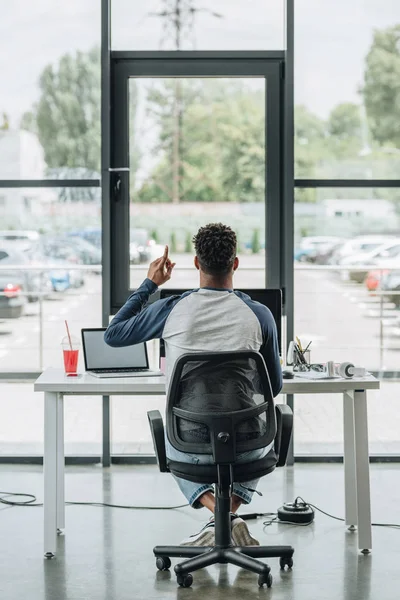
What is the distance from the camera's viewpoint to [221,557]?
3615 mm

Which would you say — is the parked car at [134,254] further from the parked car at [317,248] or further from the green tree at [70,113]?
the parked car at [317,248]

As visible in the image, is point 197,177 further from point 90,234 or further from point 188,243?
point 90,234

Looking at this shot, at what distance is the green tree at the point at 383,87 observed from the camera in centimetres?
546

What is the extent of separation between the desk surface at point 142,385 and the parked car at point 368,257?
1.53 meters

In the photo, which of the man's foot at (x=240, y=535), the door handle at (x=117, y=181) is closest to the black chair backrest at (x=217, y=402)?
the man's foot at (x=240, y=535)

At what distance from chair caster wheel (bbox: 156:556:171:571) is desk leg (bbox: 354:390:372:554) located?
846 mm

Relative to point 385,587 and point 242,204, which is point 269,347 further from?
point 242,204

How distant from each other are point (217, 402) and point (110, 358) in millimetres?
1102

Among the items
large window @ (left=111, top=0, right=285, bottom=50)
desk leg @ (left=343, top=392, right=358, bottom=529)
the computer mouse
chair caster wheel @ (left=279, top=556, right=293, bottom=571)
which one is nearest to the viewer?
chair caster wheel @ (left=279, top=556, right=293, bottom=571)

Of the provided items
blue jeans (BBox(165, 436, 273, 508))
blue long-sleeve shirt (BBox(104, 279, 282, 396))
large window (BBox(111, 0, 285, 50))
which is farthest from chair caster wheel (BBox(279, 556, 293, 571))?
large window (BBox(111, 0, 285, 50))

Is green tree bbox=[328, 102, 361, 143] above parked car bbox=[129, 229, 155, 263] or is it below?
above

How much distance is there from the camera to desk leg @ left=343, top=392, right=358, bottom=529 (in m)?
4.35

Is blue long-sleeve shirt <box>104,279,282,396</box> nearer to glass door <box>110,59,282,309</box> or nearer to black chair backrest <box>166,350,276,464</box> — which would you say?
black chair backrest <box>166,350,276,464</box>

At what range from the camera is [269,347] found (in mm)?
3629
